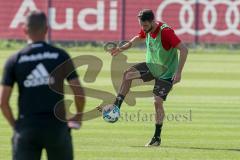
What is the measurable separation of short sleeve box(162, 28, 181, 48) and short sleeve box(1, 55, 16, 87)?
656 centimetres

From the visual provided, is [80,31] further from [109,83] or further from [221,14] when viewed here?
[109,83]

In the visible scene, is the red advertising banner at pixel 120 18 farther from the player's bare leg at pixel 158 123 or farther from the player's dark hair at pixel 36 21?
the player's dark hair at pixel 36 21

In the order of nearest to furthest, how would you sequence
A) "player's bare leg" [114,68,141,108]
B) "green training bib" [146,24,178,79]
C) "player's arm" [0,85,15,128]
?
"player's arm" [0,85,15,128] → "green training bib" [146,24,178,79] → "player's bare leg" [114,68,141,108]

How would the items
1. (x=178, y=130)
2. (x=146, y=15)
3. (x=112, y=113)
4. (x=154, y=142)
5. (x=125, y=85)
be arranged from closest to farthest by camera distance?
(x=146, y=15) → (x=154, y=142) → (x=125, y=85) → (x=112, y=113) → (x=178, y=130)

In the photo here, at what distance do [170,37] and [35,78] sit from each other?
663cm

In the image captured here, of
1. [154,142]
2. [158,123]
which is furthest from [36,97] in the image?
[158,123]

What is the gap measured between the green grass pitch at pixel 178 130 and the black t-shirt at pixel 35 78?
14.5ft

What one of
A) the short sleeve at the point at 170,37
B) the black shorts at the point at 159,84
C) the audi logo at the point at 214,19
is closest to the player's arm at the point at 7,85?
the short sleeve at the point at 170,37

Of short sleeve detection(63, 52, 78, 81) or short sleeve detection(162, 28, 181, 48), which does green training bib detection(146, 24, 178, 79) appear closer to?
short sleeve detection(162, 28, 181, 48)

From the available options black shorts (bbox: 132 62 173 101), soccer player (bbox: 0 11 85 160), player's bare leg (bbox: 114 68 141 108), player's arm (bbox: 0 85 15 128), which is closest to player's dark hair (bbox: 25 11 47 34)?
soccer player (bbox: 0 11 85 160)

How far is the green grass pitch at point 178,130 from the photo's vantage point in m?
12.8

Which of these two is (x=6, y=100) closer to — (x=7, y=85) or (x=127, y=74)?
(x=7, y=85)

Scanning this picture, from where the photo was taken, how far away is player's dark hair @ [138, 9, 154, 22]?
44.8 feet

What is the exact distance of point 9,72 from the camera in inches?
304
